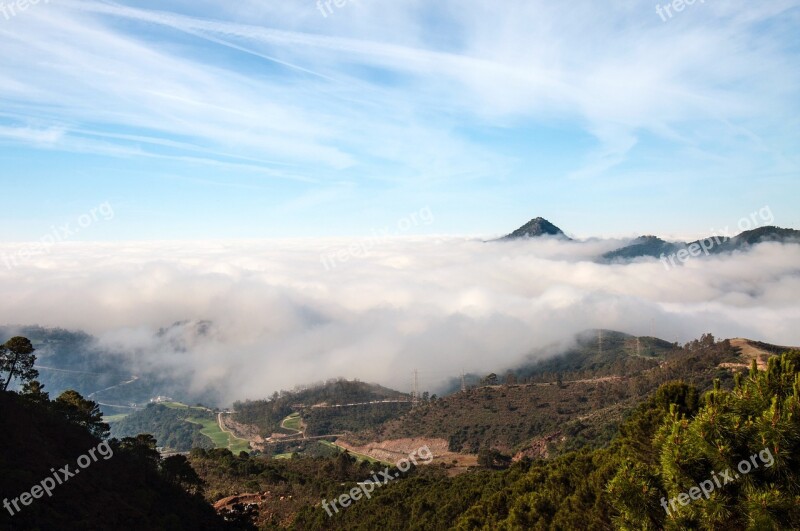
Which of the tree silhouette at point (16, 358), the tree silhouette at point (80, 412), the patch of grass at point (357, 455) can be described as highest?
the tree silhouette at point (16, 358)

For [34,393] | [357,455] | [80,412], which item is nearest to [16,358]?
[34,393]

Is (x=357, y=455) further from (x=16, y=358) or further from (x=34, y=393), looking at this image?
(x=16, y=358)

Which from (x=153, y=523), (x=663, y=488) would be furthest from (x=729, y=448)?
(x=153, y=523)

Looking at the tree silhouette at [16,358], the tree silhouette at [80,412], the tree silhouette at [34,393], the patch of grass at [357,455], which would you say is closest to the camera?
the tree silhouette at [16,358]

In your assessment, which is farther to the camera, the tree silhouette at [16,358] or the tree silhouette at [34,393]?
the tree silhouette at [34,393]

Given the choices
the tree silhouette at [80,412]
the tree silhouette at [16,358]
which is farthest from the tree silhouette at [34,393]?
the tree silhouette at [80,412]

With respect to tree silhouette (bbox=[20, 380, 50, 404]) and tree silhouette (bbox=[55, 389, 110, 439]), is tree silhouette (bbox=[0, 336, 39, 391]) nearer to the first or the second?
tree silhouette (bbox=[20, 380, 50, 404])

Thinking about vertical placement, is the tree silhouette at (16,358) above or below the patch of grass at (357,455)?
above

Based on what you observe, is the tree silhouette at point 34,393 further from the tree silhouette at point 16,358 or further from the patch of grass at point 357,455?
the patch of grass at point 357,455

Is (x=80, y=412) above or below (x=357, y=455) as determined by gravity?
above

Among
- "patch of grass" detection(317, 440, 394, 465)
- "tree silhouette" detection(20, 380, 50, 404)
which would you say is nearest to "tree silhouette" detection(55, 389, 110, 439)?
"tree silhouette" detection(20, 380, 50, 404)

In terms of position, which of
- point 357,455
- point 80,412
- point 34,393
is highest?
point 34,393

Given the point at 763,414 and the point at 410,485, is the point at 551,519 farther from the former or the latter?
the point at 410,485

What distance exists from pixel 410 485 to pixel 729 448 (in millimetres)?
55825
